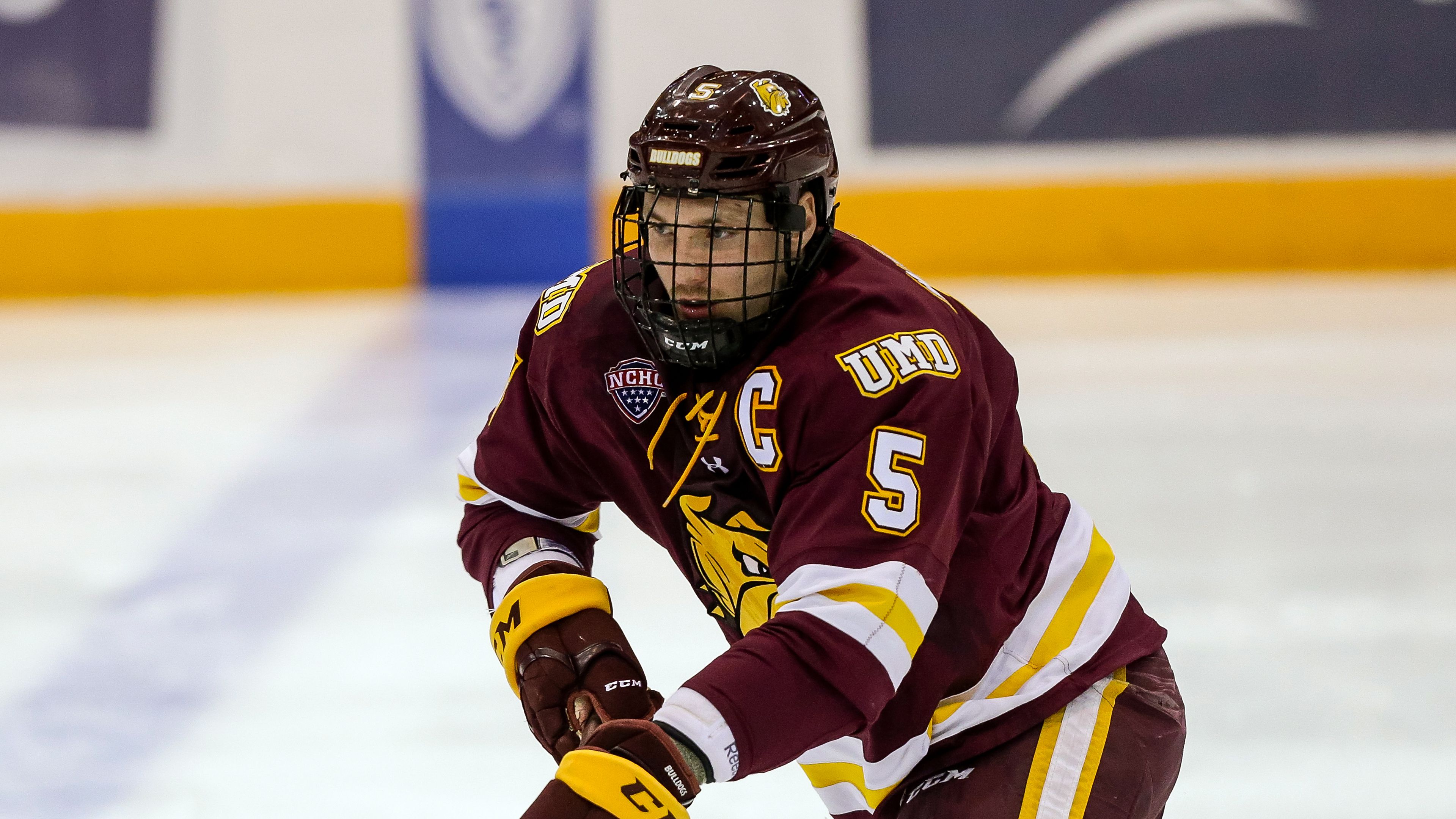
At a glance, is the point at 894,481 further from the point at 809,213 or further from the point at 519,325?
the point at 519,325

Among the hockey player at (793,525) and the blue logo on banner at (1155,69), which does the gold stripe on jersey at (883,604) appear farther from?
the blue logo on banner at (1155,69)

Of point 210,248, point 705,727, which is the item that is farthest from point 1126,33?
point 705,727

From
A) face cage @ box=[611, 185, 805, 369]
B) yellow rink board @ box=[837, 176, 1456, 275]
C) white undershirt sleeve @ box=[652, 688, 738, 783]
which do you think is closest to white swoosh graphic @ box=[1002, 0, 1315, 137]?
yellow rink board @ box=[837, 176, 1456, 275]

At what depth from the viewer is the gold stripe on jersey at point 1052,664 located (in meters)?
1.66

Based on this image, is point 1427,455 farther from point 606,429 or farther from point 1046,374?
point 606,429

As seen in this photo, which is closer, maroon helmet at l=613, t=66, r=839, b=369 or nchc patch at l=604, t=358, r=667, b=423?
maroon helmet at l=613, t=66, r=839, b=369

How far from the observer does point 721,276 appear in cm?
153

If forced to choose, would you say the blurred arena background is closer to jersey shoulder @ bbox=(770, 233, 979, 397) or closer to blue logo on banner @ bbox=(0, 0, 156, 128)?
blue logo on banner @ bbox=(0, 0, 156, 128)

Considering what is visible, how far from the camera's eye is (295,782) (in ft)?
8.61

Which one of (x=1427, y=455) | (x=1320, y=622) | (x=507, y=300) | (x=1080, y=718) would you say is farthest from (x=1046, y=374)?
(x=1080, y=718)

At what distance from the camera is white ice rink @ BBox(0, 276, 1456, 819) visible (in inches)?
103

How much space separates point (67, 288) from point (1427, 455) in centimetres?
603

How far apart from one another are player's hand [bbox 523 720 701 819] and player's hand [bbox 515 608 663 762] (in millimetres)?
357

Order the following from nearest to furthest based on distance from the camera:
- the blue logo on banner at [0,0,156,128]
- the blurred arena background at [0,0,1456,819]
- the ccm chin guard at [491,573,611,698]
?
the ccm chin guard at [491,573,611,698], the blurred arena background at [0,0,1456,819], the blue logo on banner at [0,0,156,128]
